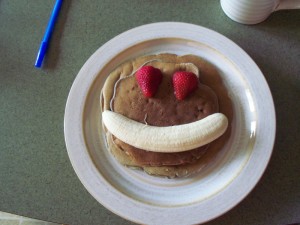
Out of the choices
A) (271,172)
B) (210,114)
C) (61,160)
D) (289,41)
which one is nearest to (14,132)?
(61,160)

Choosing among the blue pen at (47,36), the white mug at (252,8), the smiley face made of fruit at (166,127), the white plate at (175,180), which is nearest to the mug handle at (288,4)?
the white mug at (252,8)

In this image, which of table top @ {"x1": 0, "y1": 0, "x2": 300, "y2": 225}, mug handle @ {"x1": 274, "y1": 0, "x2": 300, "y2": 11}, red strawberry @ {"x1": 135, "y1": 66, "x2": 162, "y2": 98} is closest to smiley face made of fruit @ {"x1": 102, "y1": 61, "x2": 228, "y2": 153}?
red strawberry @ {"x1": 135, "y1": 66, "x2": 162, "y2": 98}

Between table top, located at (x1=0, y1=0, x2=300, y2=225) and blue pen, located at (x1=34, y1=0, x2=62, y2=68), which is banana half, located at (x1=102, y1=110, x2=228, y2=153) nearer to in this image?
table top, located at (x1=0, y1=0, x2=300, y2=225)

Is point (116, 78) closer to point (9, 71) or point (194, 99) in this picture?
point (194, 99)

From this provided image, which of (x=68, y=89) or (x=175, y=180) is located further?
(x=68, y=89)

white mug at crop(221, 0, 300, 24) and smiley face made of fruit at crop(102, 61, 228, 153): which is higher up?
white mug at crop(221, 0, 300, 24)

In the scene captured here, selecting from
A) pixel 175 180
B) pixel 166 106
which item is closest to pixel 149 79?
pixel 166 106

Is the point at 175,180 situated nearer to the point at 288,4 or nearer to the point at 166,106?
the point at 166,106
